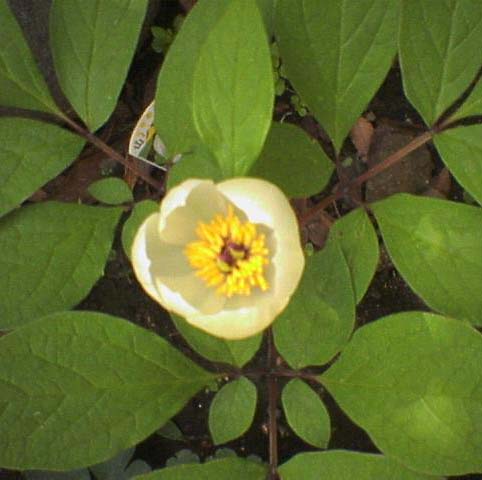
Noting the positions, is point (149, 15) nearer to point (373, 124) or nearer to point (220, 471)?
point (373, 124)

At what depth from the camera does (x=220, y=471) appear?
112 centimetres

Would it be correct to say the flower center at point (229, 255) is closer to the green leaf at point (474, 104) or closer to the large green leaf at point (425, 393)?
the large green leaf at point (425, 393)

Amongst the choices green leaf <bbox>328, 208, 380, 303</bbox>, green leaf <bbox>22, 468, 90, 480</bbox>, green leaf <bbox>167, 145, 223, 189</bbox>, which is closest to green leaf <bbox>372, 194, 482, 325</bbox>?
→ green leaf <bbox>328, 208, 380, 303</bbox>

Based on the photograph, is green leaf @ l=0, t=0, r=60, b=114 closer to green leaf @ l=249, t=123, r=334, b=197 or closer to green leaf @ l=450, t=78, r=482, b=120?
green leaf @ l=249, t=123, r=334, b=197

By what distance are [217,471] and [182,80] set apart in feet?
1.73

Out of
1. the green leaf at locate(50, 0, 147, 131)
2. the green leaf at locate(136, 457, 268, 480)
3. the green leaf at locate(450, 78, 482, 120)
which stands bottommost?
the green leaf at locate(136, 457, 268, 480)

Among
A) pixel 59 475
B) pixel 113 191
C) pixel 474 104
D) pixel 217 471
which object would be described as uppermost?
pixel 474 104

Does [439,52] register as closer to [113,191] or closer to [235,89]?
[235,89]

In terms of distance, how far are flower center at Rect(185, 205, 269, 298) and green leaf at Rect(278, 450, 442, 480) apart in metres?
0.26

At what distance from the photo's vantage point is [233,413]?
115cm

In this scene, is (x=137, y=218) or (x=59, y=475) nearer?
(x=137, y=218)

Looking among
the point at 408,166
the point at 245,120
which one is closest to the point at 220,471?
the point at 245,120

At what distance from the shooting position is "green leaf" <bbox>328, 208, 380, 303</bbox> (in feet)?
3.62

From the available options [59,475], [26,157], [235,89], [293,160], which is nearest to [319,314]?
[293,160]
